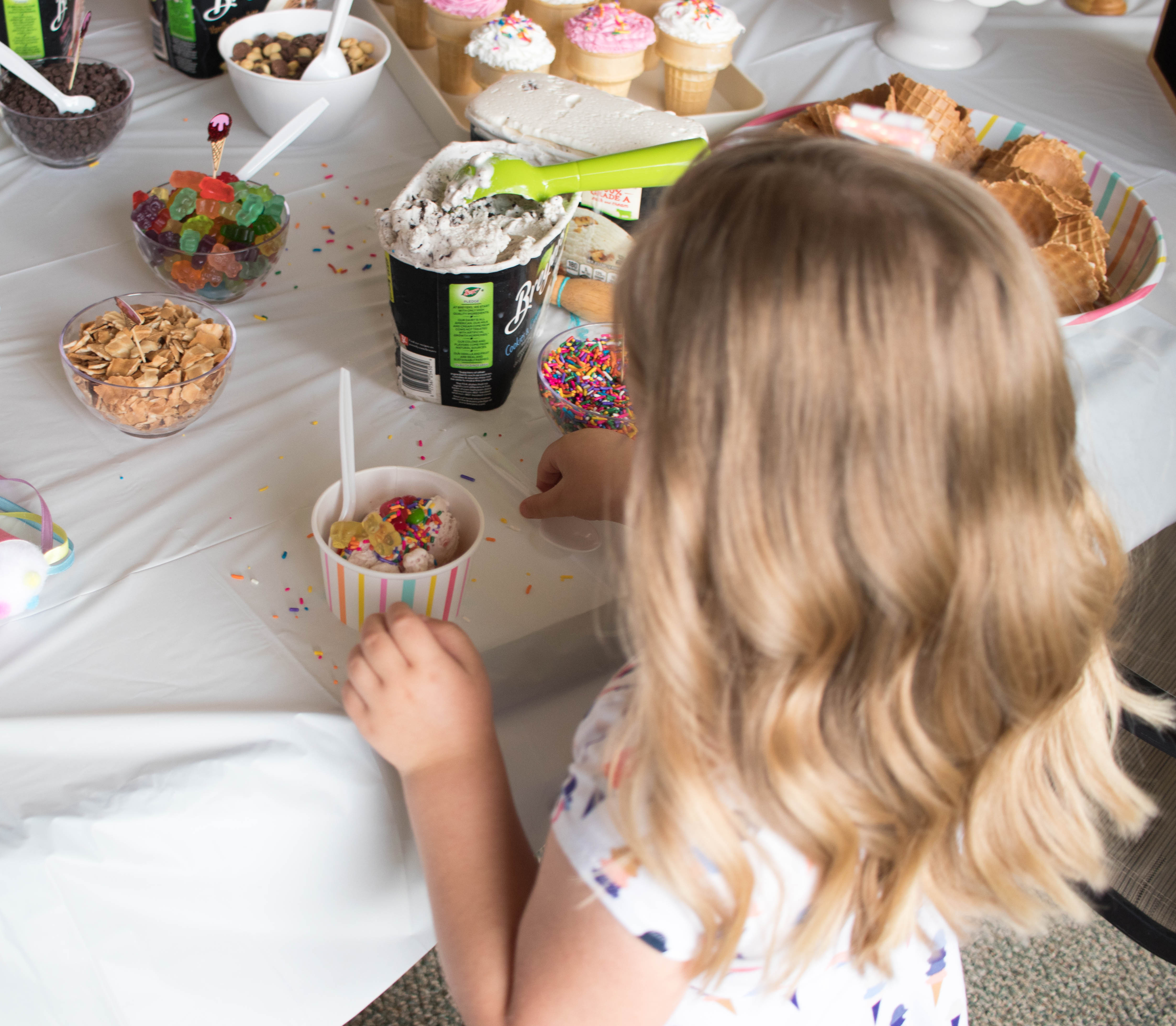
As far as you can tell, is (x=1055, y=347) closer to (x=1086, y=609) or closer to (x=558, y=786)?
(x=1086, y=609)

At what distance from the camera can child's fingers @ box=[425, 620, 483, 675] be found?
26.5 inches

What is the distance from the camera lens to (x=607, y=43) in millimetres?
1268

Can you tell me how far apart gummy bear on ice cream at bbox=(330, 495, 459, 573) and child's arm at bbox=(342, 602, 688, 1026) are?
36 mm

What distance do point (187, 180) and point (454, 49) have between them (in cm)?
53

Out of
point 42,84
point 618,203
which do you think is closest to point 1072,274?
point 618,203

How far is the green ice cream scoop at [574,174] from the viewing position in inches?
34.3

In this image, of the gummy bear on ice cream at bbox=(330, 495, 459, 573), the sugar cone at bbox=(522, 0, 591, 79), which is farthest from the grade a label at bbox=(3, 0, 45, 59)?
the gummy bear on ice cream at bbox=(330, 495, 459, 573)

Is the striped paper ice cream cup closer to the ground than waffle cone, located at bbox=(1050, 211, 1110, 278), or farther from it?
closer to the ground

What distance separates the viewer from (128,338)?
82 cm

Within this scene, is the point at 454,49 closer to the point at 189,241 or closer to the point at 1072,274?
the point at 189,241

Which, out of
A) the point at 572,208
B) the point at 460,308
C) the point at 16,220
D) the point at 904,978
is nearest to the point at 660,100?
the point at 572,208

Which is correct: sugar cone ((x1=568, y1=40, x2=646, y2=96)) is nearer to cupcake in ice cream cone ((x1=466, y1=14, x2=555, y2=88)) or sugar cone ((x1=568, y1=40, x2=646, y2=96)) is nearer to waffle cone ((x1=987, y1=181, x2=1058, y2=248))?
cupcake in ice cream cone ((x1=466, y1=14, x2=555, y2=88))

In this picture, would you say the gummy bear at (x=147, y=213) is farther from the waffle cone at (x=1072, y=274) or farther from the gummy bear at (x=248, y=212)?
the waffle cone at (x=1072, y=274)

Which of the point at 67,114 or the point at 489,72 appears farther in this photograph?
the point at 489,72
